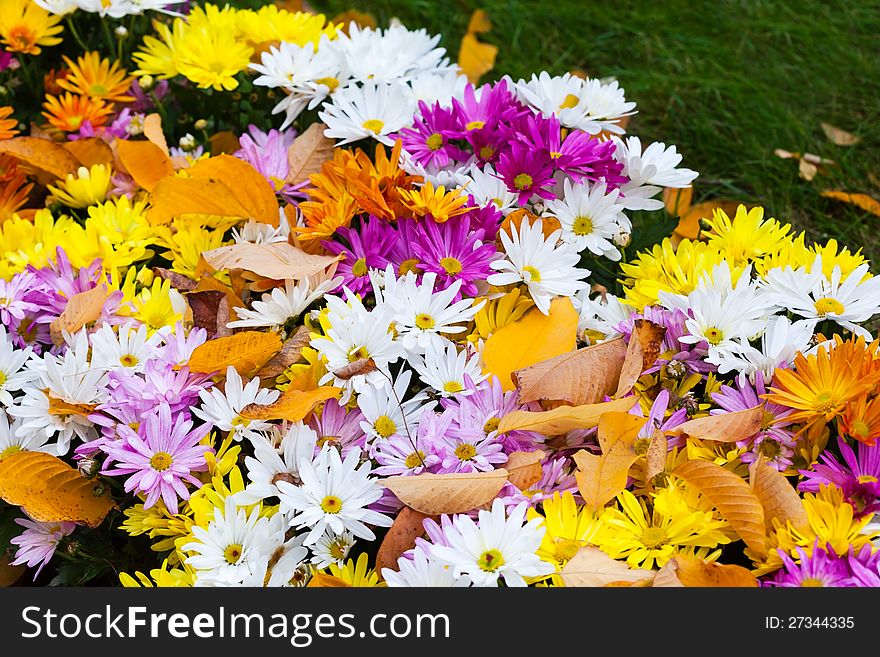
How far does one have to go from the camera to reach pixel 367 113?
1.66 m

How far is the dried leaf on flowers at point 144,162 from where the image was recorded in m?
1.73

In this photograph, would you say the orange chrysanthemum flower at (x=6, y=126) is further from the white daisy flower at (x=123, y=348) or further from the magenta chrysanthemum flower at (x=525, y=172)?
the magenta chrysanthemum flower at (x=525, y=172)

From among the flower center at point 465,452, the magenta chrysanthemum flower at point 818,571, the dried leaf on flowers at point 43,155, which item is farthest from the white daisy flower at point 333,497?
the dried leaf on flowers at point 43,155

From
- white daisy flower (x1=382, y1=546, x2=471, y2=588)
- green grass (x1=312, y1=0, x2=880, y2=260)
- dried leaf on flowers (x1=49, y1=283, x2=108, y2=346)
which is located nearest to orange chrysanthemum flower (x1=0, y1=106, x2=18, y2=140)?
dried leaf on flowers (x1=49, y1=283, x2=108, y2=346)

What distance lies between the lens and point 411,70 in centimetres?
185

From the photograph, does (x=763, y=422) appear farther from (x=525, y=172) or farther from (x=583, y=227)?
(x=525, y=172)

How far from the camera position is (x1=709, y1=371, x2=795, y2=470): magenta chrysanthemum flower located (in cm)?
119

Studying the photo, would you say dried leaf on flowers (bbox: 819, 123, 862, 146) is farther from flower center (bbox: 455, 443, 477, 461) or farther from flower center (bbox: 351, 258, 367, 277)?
flower center (bbox: 455, 443, 477, 461)

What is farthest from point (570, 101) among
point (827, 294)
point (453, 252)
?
point (827, 294)

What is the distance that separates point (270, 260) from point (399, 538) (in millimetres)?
476
